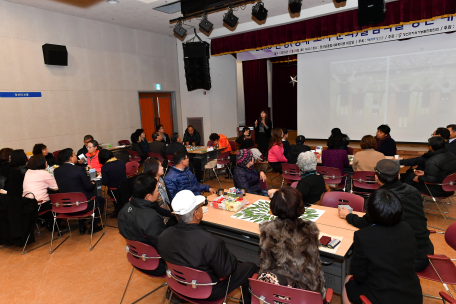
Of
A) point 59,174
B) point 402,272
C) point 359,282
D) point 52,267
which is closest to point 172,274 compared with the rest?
point 359,282

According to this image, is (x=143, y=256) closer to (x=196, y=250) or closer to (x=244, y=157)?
(x=196, y=250)

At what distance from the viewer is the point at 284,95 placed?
1384 centimetres

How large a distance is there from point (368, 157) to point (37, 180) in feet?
16.0

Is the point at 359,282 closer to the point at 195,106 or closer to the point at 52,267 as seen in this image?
the point at 52,267

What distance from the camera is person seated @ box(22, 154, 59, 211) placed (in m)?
3.94

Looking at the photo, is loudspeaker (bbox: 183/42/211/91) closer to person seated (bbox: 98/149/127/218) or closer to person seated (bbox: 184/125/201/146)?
person seated (bbox: 184/125/201/146)

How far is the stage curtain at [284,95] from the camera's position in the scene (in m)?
13.4

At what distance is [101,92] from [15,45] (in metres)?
2.25

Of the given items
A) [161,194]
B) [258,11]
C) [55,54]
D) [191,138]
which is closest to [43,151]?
[55,54]

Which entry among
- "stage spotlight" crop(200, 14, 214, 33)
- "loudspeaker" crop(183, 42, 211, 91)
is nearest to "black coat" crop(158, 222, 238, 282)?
"stage spotlight" crop(200, 14, 214, 33)

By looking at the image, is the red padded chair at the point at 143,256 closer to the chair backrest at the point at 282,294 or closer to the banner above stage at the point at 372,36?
the chair backrest at the point at 282,294

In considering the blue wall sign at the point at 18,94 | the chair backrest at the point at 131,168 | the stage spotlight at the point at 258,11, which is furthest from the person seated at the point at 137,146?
the stage spotlight at the point at 258,11

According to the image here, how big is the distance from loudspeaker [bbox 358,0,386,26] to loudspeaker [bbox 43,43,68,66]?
7149mm

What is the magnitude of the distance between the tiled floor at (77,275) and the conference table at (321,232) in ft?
2.53
